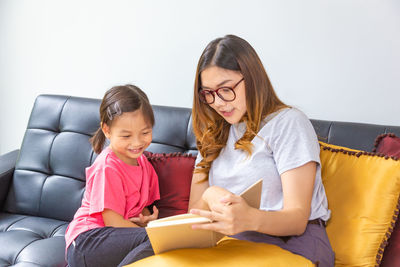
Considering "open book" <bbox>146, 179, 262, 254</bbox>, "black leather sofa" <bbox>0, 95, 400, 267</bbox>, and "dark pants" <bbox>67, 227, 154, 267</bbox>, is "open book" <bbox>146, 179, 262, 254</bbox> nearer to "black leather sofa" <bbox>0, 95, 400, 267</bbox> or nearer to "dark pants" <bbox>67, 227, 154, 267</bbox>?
"dark pants" <bbox>67, 227, 154, 267</bbox>

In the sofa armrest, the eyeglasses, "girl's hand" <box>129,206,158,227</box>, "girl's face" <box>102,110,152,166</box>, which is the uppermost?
the eyeglasses

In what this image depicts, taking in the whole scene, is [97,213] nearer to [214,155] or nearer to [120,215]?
[120,215]

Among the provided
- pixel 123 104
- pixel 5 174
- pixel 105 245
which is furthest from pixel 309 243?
pixel 5 174

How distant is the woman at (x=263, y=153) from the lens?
4.10 feet

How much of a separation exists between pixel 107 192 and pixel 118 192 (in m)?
0.05

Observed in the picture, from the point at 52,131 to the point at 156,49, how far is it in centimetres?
70

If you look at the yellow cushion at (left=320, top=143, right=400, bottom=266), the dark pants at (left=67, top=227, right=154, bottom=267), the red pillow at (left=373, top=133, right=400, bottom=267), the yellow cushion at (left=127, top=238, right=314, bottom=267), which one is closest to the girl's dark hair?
the dark pants at (left=67, top=227, right=154, bottom=267)

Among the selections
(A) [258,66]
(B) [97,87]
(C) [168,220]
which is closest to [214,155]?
(A) [258,66]

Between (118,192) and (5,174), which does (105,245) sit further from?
(5,174)

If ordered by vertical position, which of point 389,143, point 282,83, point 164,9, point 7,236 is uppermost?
point 164,9

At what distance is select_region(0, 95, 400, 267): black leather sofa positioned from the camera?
75.0 inches

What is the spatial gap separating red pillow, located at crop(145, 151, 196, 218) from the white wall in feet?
1.98

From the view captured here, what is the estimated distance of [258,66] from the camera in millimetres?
1380

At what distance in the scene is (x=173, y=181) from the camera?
171cm
